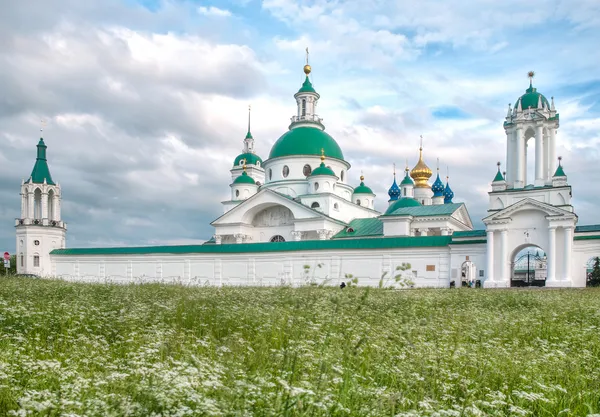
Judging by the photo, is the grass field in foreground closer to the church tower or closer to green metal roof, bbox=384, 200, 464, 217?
green metal roof, bbox=384, 200, 464, 217

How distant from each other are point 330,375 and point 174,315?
500 cm

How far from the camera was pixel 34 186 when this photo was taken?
40.6 m

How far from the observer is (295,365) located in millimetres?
3787

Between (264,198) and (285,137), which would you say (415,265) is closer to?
(264,198)

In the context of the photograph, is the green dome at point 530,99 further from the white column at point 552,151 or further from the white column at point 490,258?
the white column at point 490,258

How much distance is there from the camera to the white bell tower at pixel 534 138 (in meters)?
28.2

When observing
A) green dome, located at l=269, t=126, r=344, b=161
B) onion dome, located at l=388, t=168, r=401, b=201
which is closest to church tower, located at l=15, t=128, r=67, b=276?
green dome, located at l=269, t=126, r=344, b=161

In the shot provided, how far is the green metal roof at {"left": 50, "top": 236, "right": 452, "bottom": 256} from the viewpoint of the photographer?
2602cm


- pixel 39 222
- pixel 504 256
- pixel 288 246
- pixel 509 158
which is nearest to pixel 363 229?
pixel 288 246

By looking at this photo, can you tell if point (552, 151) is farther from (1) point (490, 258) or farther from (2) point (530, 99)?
(1) point (490, 258)

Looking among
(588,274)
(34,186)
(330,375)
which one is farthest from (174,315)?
(34,186)

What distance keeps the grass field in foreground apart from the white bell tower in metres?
20.7

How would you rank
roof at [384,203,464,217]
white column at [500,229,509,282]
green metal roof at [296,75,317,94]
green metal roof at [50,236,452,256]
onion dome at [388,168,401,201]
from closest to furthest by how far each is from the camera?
white column at [500,229,509,282]
green metal roof at [50,236,452,256]
roof at [384,203,464,217]
green metal roof at [296,75,317,94]
onion dome at [388,168,401,201]

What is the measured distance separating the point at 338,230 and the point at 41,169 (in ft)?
82.7
